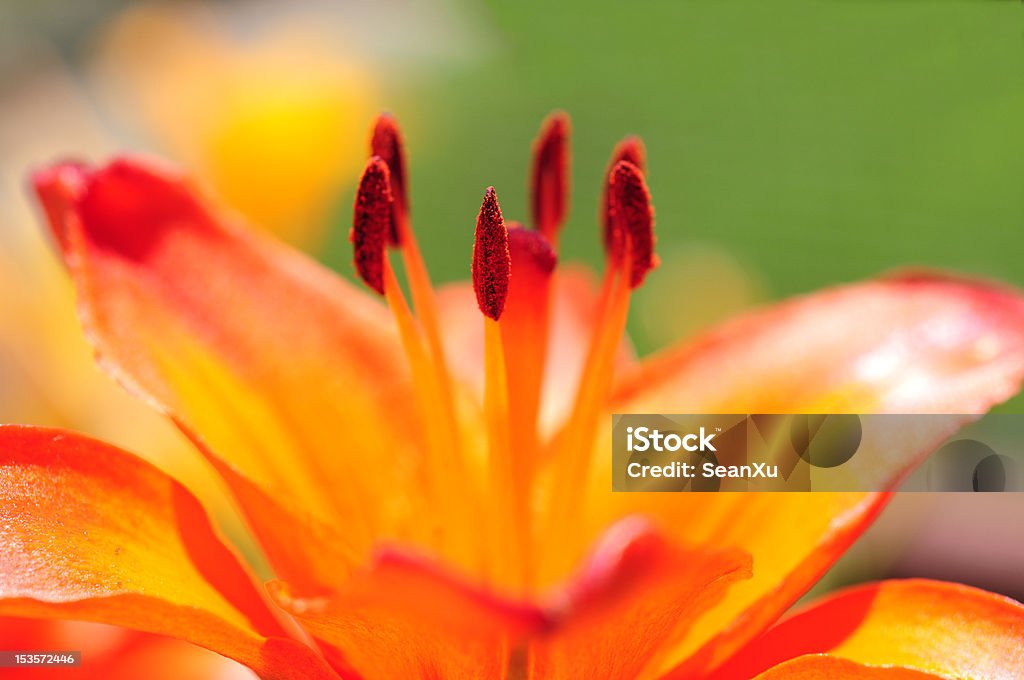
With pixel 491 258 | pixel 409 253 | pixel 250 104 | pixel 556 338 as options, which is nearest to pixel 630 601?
pixel 491 258

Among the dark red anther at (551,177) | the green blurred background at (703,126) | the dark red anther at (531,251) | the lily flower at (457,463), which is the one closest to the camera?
the lily flower at (457,463)

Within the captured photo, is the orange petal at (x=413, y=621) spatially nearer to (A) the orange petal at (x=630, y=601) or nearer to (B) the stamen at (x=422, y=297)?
(A) the orange petal at (x=630, y=601)

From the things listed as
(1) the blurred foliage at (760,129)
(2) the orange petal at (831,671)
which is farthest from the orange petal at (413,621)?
(1) the blurred foliage at (760,129)

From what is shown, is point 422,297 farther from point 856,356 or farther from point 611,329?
point 856,356

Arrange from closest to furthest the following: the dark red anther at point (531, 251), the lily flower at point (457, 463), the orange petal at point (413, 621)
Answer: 1. the orange petal at point (413, 621)
2. the lily flower at point (457, 463)
3. the dark red anther at point (531, 251)

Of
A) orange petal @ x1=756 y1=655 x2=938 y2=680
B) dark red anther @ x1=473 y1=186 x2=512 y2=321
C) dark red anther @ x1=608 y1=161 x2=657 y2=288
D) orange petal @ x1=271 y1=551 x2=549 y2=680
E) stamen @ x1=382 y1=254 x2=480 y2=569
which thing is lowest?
orange petal @ x1=756 y1=655 x2=938 y2=680

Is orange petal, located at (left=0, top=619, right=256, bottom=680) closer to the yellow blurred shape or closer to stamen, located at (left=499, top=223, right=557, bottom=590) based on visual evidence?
stamen, located at (left=499, top=223, right=557, bottom=590)

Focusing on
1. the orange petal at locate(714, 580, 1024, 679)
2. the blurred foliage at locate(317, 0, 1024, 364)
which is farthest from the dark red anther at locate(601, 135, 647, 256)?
the blurred foliage at locate(317, 0, 1024, 364)
